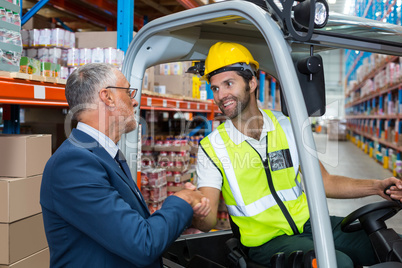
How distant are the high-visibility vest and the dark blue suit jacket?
600mm

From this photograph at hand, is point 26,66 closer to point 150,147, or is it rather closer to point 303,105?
point 303,105

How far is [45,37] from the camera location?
3.12 meters

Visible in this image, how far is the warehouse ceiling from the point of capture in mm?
4742

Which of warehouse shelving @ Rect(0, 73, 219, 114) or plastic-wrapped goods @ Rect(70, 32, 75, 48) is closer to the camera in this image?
warehouse shelving @ Rect(0, 73, 219, 114)

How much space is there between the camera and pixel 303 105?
52.0 inches

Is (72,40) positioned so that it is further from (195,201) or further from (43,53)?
(195,201)

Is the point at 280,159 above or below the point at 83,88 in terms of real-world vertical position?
below

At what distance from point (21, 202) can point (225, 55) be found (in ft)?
5.31

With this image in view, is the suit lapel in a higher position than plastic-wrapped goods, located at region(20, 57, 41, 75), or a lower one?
lower

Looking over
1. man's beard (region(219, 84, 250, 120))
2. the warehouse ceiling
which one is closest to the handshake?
man's beard (region(219, 84, 250, 120))

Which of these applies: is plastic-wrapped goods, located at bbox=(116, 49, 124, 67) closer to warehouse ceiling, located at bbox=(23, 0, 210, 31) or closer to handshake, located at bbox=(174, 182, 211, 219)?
warehouse ceiling, located at bbox=(23, 0, 210, 31)

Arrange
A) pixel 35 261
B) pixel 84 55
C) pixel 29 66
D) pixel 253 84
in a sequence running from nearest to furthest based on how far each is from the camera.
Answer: pixel 253 84 → pixel 35 261 → pixel 29 66 → pixel 84 55

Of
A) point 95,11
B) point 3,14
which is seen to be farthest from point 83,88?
point 95,11

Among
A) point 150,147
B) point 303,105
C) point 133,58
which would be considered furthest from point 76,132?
point 150,147
